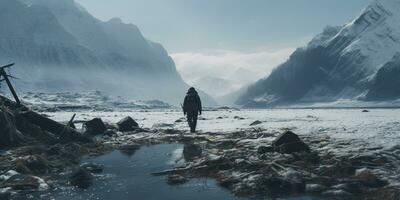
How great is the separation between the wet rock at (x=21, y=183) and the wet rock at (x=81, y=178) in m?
1.35

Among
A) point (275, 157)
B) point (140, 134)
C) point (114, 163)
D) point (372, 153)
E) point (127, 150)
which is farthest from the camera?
point (140, 134)

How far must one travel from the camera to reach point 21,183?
17.4 meters

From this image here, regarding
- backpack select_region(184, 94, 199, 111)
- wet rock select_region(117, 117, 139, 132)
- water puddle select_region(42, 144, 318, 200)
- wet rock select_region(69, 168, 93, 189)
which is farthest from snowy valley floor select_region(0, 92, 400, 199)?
wet rock select_region(117, 117, 139, 132)

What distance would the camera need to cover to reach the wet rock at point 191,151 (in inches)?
951

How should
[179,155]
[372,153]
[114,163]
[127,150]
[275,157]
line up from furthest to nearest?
[127,150] → [179,155] → [114,163] → [275,157] → [372,153]

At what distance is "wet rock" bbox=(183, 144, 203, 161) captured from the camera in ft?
79.3

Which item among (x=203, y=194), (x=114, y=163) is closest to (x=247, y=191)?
(x=203, y=194)

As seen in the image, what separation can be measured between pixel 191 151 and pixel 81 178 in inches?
346

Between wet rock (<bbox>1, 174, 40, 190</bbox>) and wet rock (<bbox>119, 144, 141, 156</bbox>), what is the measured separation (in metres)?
8.74

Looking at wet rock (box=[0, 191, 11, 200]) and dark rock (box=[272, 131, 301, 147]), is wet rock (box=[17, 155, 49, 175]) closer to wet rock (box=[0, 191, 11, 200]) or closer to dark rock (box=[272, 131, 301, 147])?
wet rock (box=[0, 191, 11, 200])

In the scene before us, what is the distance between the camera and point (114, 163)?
23234 millimetres

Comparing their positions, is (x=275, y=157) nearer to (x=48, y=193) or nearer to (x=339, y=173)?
(x=339, y=173)

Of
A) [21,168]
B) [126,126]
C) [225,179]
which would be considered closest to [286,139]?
[225,179]

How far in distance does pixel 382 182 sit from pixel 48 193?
448 inches
